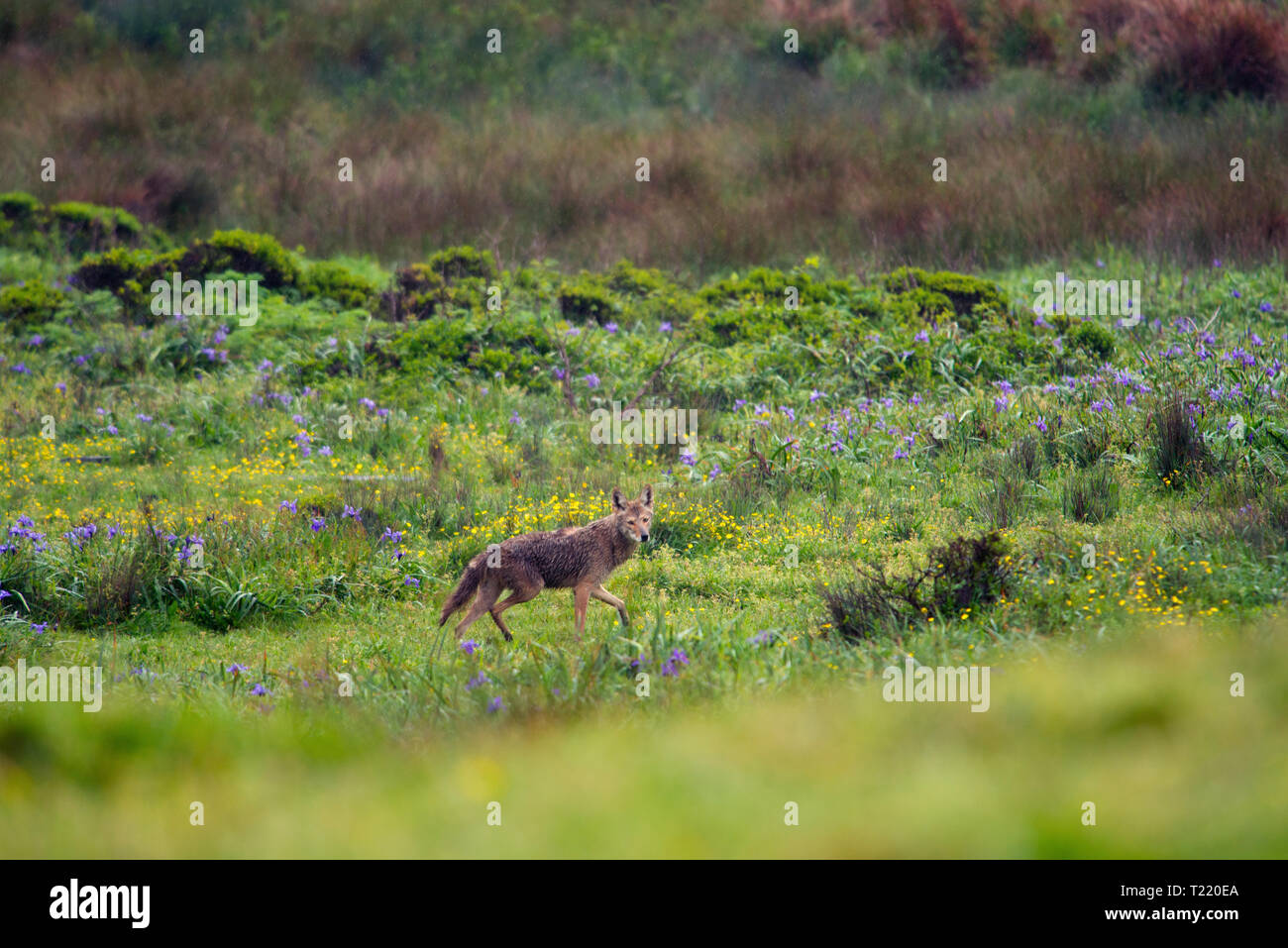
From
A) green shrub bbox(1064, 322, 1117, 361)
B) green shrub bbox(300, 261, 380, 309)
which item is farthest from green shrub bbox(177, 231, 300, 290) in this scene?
green shrub bbox(1064, 322, 1117, 361)

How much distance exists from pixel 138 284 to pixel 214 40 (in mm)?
11236

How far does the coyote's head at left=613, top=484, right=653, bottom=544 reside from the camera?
784 cm

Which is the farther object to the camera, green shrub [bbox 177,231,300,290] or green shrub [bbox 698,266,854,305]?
green shrub [bbox 177,231,300,290]

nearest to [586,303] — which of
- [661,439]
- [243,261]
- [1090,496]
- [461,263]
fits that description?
[461,263]

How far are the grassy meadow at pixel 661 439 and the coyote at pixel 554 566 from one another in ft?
1.11

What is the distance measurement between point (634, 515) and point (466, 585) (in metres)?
1.15

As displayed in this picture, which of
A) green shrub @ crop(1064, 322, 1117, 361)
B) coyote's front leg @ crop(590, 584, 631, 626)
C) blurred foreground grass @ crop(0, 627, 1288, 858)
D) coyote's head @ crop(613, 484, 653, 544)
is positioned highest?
green shrub @ crop(1064, 322, 1117, 361)

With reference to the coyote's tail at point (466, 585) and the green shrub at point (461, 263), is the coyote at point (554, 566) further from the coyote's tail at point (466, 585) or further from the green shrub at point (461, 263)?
the green shrub at point (461, 263)

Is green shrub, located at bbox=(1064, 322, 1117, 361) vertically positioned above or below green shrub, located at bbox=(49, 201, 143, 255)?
below

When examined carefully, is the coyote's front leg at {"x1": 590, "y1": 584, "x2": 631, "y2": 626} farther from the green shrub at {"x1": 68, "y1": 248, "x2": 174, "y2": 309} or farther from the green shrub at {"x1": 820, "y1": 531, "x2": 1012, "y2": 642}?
the green shrub at {"x1": 68, "y1": 248, "x2": 174, "y2": 309}

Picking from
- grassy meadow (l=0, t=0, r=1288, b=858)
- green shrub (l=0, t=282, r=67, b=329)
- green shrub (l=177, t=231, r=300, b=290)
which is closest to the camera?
A: grassy meadow (l=0, t=0, r=1288, b=858)

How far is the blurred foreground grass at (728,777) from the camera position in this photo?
148 inches

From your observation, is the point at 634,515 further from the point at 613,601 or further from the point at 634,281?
the point at 634,281

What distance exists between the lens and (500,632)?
26.2 feet
